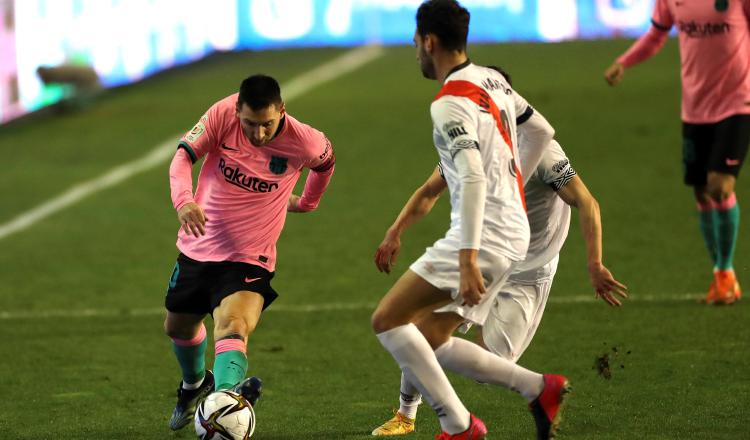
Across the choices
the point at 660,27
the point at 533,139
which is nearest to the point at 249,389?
the point at 533,139

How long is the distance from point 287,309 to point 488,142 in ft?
13.7

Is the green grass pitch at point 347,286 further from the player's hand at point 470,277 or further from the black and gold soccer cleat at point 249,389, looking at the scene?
the player's hand at point 470,277

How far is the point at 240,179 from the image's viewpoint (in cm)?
621

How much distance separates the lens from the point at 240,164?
244 inches

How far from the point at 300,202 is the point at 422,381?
1.54m

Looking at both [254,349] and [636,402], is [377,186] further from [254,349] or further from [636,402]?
[636,402]

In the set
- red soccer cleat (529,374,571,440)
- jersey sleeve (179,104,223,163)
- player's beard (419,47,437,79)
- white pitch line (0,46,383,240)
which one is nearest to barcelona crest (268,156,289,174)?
jersey sleeve (179,104,223,163)

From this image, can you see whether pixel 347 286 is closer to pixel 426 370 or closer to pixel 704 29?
pixel 704 29

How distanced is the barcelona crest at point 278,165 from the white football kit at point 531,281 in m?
1.10

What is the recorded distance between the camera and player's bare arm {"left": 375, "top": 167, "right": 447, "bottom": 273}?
18.8 ft

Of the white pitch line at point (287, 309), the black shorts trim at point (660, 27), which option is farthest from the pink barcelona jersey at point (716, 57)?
the white pitch line at point (287, 309)

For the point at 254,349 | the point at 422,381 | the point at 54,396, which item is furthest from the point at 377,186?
the point at 422,381

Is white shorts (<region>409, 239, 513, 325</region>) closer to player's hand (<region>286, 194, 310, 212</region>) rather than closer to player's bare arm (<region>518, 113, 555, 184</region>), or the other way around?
player's bare arm (<region>518, 113, 555, 184</region>)

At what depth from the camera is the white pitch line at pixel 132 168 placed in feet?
41.3
